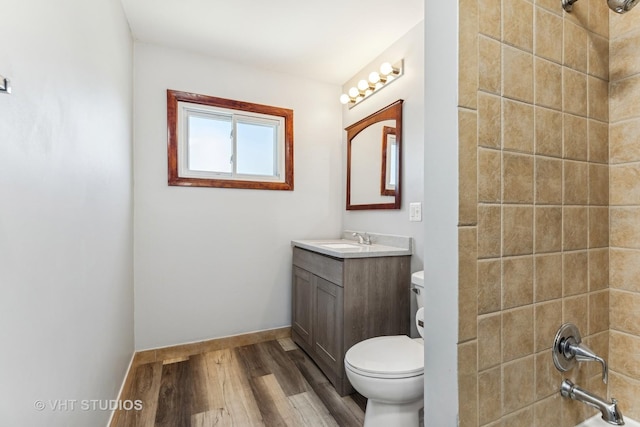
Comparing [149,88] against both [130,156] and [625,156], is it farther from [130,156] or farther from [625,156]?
[625,156]

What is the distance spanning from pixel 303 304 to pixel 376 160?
1.31 metres

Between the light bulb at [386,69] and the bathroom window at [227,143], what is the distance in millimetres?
896

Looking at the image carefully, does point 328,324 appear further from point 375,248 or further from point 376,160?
point 376,160

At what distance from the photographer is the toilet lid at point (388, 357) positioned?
125 cm

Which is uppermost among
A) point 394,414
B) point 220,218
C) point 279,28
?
point 279,28

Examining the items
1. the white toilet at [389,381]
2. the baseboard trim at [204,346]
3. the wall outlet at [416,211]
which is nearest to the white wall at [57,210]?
the baseboard trim at [204,346]

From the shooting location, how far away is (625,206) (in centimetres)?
92

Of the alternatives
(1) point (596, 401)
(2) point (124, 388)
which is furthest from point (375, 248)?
(2) point (124, 388)

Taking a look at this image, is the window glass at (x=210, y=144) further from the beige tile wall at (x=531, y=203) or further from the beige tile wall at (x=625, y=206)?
the beige tile wall at (x=625, y=206)

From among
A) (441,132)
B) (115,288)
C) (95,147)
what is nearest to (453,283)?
(441,132)

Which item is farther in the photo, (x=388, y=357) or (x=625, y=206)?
(x=388, y=357)

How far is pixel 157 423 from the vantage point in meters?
1.55

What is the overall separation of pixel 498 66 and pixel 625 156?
59cm

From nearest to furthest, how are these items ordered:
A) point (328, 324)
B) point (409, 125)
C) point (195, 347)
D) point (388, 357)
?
point (388, 357) < point (328, 324) < point (409, 125) < point (195, 347)
